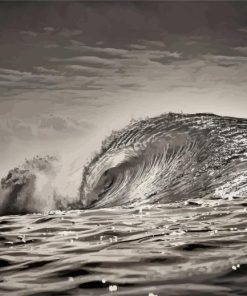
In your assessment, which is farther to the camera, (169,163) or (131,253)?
(169,163)

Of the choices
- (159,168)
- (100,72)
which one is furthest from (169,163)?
(100,72)

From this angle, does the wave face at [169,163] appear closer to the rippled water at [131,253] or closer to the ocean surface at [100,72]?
the ocean surface at [100,72]

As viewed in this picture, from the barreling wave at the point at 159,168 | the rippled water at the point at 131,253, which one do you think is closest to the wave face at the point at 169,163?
the barreling wave at the point at 159,168

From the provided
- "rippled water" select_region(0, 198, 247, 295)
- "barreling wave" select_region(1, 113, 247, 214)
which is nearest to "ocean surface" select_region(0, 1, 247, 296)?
"barreling wave" select_region(1, 113, 247, 214)

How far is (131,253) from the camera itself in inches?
52.6

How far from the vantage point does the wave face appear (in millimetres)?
2332

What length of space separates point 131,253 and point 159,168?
1.21 meters

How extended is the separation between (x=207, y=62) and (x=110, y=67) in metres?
0.44

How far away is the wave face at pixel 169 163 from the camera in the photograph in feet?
7.65

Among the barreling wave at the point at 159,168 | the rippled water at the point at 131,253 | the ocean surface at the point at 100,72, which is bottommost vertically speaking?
the rippled water at the point at 131,253

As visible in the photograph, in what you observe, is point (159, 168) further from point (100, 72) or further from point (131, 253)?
point (131, 253)

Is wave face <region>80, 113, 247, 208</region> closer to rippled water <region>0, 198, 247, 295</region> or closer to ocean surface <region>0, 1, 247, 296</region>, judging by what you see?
ocean surface <region>0, 1, 247, 296</region>

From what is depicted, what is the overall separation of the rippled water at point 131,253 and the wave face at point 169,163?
0.29 meters

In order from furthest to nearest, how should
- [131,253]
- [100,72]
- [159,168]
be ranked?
[159,168], [100,72], [131,253]
